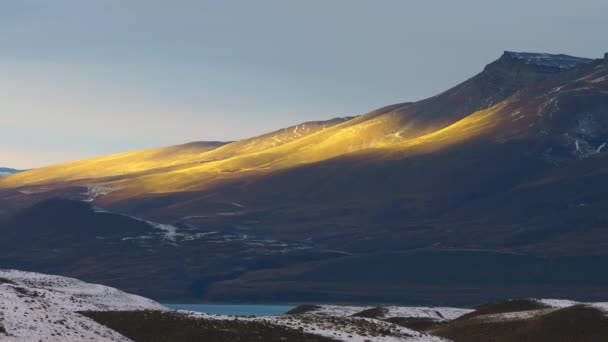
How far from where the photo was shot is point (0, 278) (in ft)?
318

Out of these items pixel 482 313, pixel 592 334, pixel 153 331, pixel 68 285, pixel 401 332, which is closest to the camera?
pixel 153 331

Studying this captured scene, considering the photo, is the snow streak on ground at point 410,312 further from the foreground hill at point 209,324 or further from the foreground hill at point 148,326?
the foreground hill at point 148,326

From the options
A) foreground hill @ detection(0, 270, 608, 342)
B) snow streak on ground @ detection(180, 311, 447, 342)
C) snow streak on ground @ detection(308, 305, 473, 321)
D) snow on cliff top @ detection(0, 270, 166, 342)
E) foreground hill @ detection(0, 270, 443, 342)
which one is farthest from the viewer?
snow streak on ground @ detection(308, 305, 473, 321)

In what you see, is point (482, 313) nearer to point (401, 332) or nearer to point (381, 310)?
point (381, 310)

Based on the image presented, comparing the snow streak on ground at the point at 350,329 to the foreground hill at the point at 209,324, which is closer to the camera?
the foreground hill at the point at 209,324

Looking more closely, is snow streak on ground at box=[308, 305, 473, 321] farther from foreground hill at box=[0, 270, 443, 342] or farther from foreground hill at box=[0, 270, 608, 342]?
foreground hill at box=[0, 270, 443, 342]

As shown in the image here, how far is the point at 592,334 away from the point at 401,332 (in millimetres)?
19901

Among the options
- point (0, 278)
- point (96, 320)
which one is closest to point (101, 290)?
point (0, 278)

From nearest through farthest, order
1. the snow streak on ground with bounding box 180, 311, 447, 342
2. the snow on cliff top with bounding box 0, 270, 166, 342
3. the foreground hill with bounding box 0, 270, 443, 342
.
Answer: the snow on cliff top with bounding box 0, 270, 166, 342, the foreground hill with bounding box 0, 270, 443, 342, the snow streak on ground with bounding box 180, 311, 447, 342

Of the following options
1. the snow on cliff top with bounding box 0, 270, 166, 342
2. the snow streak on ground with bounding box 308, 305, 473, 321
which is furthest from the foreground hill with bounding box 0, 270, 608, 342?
the snow streak on ground with bounding box 308, 305, 473, 321

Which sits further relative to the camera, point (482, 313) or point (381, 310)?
point (381, 310)

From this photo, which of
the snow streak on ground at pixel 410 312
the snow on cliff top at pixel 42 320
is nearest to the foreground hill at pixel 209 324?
the snow on cliff top at pixel 42 320

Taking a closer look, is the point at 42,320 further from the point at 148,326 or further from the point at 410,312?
the point at 410,312

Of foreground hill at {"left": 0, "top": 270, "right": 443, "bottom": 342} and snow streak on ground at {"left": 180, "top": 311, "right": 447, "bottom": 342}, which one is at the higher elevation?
foreground hill at {"left": 0, "top": 270, "right": 443, "bottom": 342}
